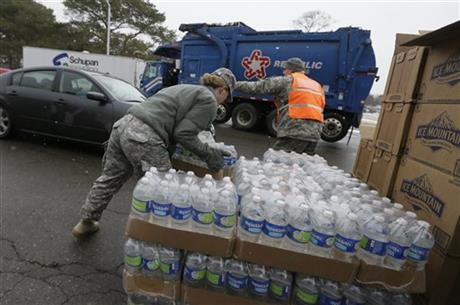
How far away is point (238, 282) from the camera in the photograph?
1928 millimetres

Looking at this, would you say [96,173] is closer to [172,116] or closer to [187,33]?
[172,116]

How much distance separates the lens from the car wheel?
6129 mm

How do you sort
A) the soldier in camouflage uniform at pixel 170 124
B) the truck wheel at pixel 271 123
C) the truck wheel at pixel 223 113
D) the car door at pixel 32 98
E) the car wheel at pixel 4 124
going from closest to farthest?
Result: the soldier in camouflage uniform at pixel 170 124 < the car door at pixel 32 98 < the car wheel at pixel 4 124 < the truck wheel at pixel 271 123 < the truck wheel at pixel 223 113

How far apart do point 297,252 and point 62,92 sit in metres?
5.38

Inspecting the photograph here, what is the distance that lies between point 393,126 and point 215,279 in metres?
2.23

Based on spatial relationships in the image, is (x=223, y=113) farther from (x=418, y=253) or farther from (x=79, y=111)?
(x=418, y=253)

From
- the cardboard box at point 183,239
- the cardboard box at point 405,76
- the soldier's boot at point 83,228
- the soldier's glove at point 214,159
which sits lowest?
the soldier's boot at point 83,228

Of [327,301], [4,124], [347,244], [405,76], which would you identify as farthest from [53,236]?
[4,124]

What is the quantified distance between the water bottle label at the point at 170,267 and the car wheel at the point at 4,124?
18.8 ft

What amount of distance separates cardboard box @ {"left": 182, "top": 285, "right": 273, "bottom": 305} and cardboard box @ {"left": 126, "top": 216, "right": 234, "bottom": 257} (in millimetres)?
263

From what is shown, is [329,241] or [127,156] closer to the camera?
[329,241]

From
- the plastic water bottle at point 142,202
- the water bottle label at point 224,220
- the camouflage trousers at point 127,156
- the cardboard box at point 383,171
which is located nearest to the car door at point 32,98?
the camouflage trousers at point 127,156

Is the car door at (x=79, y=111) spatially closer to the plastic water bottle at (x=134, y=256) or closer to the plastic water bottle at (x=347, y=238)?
the plastic water bottle at (x=134, y=256)

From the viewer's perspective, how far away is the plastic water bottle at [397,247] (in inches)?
72.2
